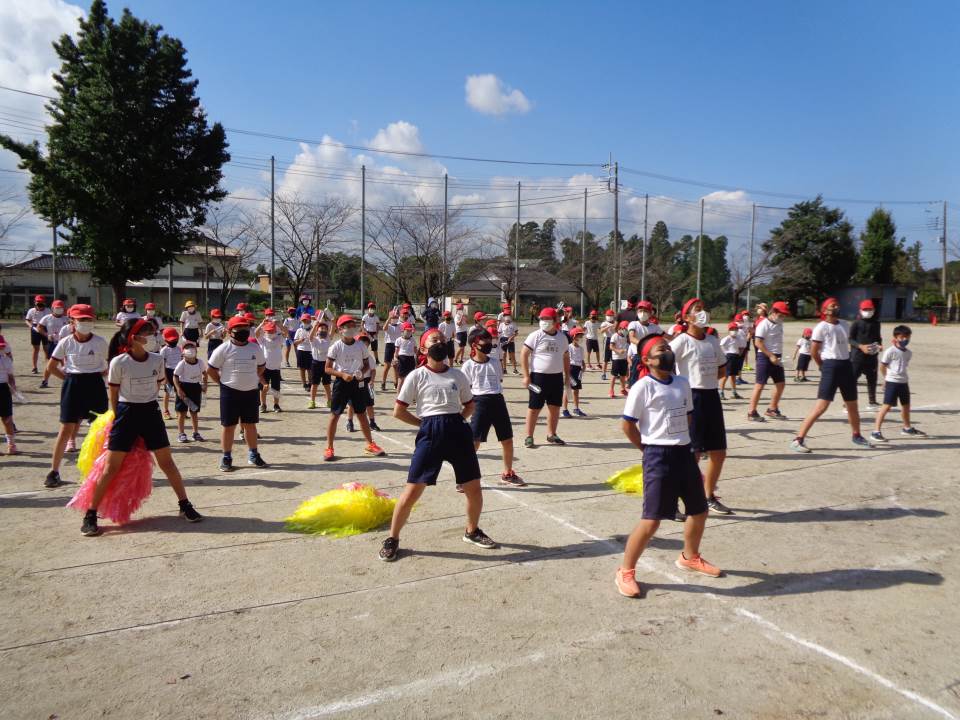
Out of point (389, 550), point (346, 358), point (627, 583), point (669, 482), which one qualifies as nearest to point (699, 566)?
point (627, 583)

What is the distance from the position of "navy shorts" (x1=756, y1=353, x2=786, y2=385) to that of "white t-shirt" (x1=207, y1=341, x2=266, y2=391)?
8.53 metres

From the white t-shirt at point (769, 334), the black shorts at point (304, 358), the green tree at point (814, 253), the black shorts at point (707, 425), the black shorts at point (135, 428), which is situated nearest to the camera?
the black shorts at point (135, 428)

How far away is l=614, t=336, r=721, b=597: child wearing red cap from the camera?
15.1 ft

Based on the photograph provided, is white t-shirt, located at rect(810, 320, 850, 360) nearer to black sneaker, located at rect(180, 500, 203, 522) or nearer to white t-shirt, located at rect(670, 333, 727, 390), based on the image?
white t-shirt, located at rect(670, 333, 727, 390)

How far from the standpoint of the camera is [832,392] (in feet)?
29.3

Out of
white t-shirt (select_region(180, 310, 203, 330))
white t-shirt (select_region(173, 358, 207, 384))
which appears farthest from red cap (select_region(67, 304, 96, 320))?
white t-shirt (select_region(180, 310, 203, 330))

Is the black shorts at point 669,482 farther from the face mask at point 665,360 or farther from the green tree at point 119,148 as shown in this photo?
the green tree at point 119,148

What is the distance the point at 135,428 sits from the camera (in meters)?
5.90

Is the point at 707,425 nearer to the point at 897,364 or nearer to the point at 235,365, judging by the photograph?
the point at 235,365

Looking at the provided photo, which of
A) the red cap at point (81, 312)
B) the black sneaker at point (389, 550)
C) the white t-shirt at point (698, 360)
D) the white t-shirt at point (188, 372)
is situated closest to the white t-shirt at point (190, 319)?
the white t-shirt at point (188, 372)

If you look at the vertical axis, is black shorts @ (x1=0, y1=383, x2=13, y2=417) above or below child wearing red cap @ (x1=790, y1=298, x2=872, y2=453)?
below

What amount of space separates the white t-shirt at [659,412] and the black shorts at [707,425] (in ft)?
5.06

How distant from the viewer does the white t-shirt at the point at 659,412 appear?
4711 millimetres

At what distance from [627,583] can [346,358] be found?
5.40 m
